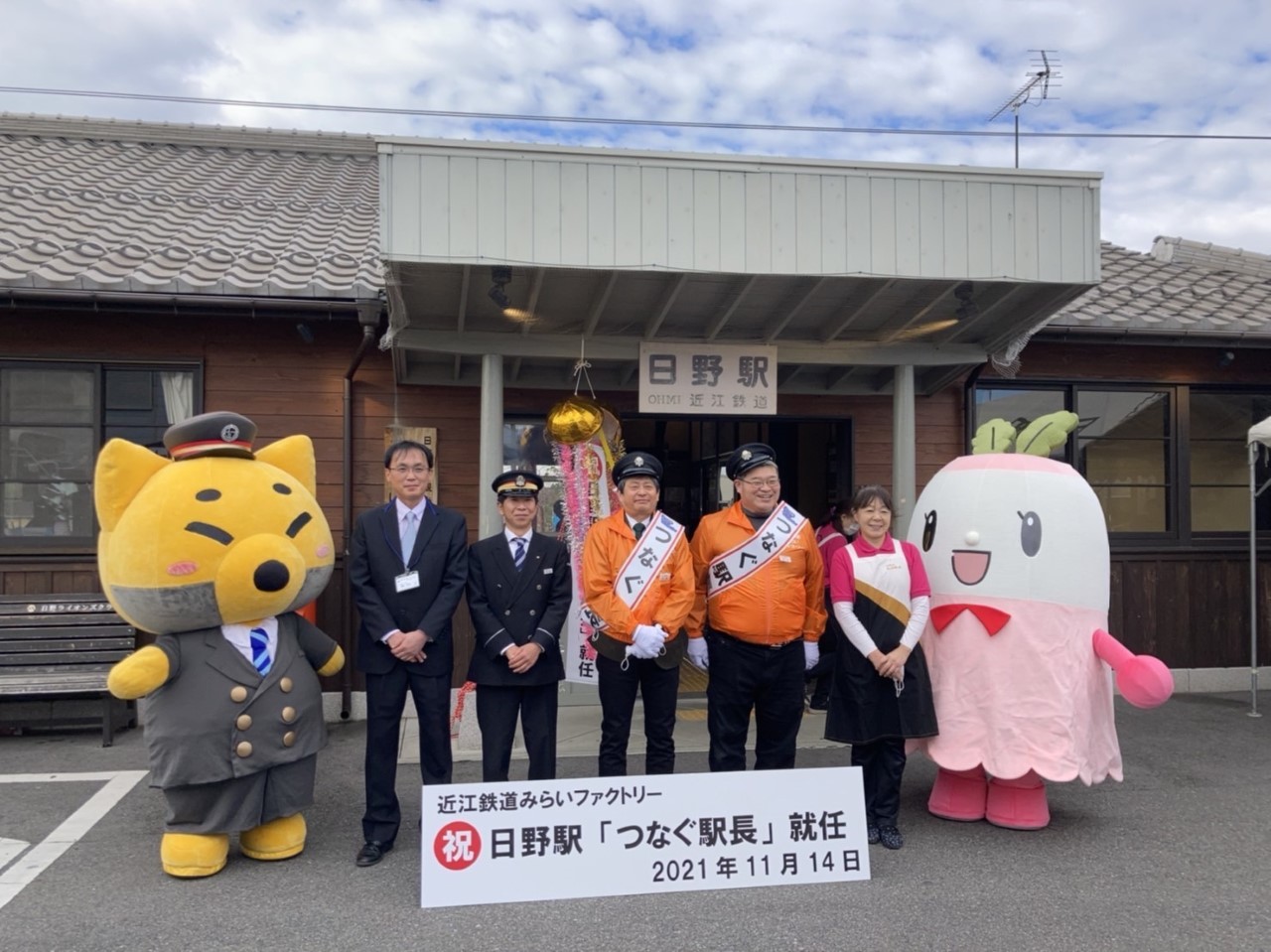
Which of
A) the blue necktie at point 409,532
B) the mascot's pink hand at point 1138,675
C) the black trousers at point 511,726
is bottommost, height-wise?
the black trousers at point 511,726

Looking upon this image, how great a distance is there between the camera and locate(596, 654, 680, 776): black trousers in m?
4.31

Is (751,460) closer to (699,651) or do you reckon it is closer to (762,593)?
(762,593)

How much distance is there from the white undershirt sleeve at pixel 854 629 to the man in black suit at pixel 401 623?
1.78 m

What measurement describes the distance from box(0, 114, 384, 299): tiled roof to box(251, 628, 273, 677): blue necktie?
2843mm

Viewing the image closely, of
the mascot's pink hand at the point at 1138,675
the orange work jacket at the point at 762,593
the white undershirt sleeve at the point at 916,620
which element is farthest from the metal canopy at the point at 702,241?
the mascot's pink hand at the point at 1138,675

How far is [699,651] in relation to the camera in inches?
174

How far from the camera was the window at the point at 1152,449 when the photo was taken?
7934 mm

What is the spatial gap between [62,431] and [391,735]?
14.4 ft

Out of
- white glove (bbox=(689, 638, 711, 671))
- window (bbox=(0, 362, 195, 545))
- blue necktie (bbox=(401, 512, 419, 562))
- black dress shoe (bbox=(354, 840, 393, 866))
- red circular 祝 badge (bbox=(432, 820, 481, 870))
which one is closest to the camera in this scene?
red circular 祝 badge (bbox=(432, 820, 481, 870))

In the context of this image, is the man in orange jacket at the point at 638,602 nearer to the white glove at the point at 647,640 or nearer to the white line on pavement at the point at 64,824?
the white glove at the point at 647,640

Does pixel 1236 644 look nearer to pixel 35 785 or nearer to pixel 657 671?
pixel 657 671

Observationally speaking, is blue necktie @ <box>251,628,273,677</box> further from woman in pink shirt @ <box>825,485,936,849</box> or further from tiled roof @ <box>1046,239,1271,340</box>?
tiled roof @ <box>1046,239,1271,340</box>

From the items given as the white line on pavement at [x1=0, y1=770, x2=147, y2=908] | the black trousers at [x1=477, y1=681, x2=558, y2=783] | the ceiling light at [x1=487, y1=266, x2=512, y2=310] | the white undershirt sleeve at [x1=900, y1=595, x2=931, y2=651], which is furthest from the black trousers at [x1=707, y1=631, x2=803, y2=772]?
the white line on pavement at [x1=0, y1=770, x2=147, y2=908]

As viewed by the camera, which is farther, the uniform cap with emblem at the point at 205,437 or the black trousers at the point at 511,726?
the black trousers at the point at 511,726
